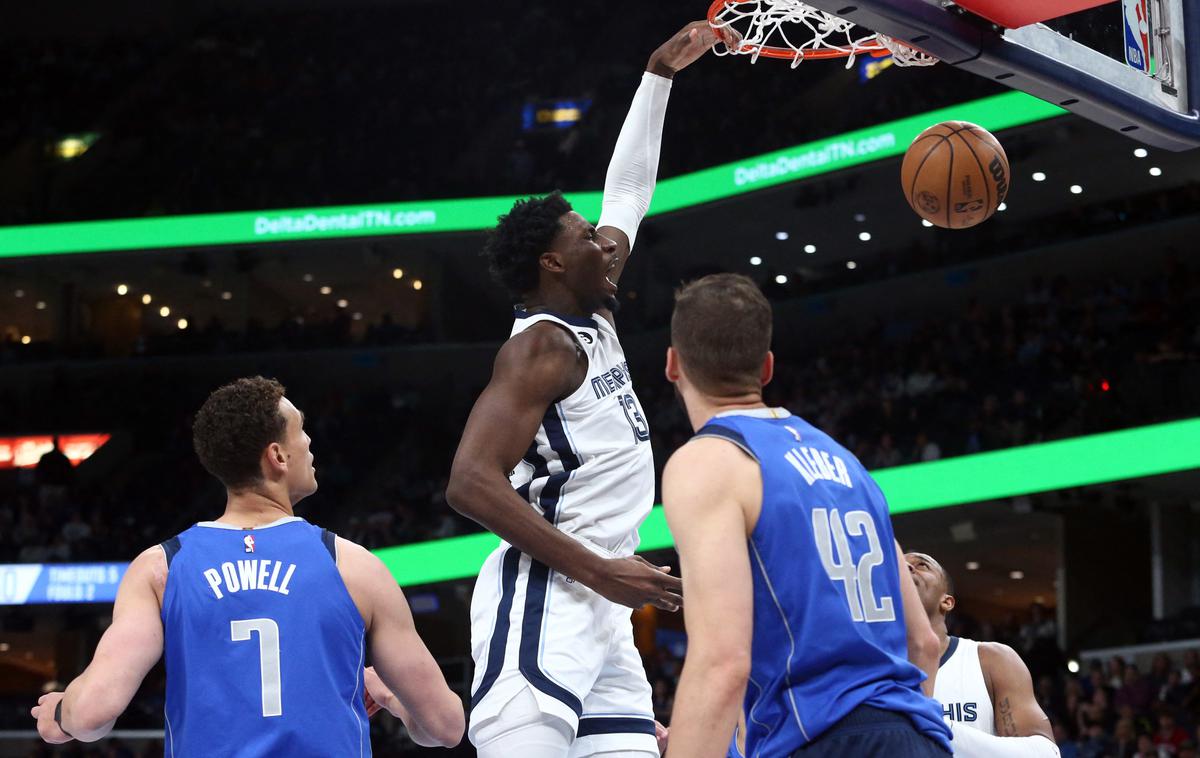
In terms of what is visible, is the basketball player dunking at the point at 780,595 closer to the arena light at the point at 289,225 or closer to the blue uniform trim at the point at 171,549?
the blue uniform trim at the point at 171,549

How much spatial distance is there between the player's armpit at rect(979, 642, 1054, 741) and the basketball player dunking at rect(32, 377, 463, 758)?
2.27m

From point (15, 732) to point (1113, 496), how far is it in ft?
48.4

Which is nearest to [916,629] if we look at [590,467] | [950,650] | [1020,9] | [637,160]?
[590,467]

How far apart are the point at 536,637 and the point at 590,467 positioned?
0.46m

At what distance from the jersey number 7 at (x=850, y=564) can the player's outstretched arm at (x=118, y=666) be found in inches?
53.9

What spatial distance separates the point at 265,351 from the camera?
23.7 metres

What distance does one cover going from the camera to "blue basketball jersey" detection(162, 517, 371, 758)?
113 inches

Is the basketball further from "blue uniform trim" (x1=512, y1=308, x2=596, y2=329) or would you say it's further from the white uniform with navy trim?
the white uniform with navy trim

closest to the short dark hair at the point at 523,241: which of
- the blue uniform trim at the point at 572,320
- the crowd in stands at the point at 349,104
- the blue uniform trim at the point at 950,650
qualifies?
the blue uniform trim at the point at 572,320

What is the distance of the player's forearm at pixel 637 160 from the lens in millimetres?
4301

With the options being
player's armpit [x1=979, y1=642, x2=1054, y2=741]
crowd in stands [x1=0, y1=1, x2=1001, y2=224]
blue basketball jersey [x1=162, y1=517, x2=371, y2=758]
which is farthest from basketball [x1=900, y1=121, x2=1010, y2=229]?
crowd in stands [x1=0, y1=1, x2=1001, y2=224]

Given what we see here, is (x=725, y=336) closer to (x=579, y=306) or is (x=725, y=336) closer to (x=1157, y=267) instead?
(x=579, y=306)

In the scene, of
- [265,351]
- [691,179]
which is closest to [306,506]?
[265,351]

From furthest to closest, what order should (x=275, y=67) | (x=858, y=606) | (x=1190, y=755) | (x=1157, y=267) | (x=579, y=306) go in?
(x=275, y=67) < (x=1157, y=267) < (x=1190, y=755) < (x=579, y=306) < (x=858, y=606)
